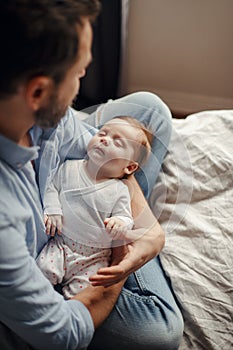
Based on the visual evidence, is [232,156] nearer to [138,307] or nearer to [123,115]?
[123,115]

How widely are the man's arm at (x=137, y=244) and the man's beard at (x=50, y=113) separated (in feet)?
1.01

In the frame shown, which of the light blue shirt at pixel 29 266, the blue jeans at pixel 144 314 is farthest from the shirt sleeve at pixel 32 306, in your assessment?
the blue jeans at pixel 144 314

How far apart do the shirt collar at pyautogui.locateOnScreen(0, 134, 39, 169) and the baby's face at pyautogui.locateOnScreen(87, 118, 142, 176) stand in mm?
247

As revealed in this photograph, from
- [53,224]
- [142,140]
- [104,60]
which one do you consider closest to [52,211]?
[53,224]

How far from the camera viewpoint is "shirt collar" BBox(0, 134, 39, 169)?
76 cm

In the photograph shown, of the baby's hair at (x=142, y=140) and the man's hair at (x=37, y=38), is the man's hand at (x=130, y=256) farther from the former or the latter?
the man's hair at (x=37, y=38)

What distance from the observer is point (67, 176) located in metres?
1.02

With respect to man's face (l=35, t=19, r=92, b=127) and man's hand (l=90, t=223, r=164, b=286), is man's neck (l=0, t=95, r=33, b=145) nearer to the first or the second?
man's face (l=35, t=19, r=92, b=127)

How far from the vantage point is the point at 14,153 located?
0.77 meters

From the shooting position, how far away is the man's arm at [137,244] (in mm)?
932

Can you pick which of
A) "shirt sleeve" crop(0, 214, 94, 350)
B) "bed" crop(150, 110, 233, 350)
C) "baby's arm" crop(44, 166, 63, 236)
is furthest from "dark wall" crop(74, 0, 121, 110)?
"shirt sleeve" crop(0, 214, 94, 350)

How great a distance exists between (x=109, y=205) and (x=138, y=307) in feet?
0.79

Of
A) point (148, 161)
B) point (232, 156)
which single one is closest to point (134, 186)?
point (148, 161)

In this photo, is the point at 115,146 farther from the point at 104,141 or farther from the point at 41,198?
the point at 41,198
